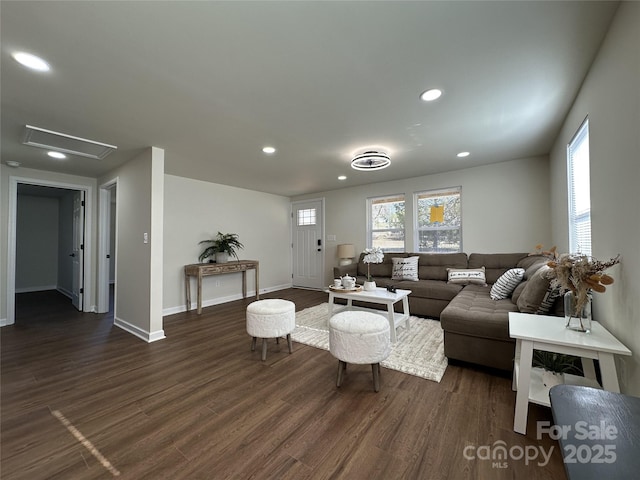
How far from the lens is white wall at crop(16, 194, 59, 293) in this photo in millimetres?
6055

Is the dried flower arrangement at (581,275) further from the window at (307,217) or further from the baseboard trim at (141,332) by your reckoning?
the window at (307,217)

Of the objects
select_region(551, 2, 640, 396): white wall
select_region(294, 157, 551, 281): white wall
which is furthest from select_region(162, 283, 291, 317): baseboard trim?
select_region(551, 2, 640, 396): white wall

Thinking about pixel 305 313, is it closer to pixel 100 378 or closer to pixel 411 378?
pixel 411 378

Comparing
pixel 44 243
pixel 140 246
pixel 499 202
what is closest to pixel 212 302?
pixel 140 246

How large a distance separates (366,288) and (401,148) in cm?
191

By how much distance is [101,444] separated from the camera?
4.98 ft

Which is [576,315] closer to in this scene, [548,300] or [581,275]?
[581,275]

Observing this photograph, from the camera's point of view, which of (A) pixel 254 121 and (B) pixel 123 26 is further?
(A) pixel 254 121

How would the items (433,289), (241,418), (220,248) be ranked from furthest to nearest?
(220,248) < (433,289) < (241,418)

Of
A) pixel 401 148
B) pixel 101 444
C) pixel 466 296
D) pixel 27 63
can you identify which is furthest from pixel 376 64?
pixel 101 444

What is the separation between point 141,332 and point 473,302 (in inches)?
158

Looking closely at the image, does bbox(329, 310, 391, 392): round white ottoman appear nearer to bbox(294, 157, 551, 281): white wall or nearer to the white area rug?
the white area rug

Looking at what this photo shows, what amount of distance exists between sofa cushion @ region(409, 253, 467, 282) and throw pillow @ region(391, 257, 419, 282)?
158 mm

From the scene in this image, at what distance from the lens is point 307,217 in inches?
254
